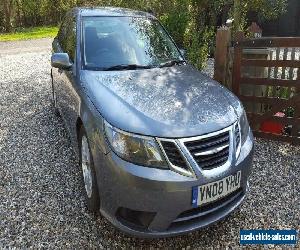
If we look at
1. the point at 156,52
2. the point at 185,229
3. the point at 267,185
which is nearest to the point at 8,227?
the point at 185,229

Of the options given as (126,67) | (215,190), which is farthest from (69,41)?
(215,190)

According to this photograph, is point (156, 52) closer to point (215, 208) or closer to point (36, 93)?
point (215, 208)

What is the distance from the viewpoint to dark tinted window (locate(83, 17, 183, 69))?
13.1ft

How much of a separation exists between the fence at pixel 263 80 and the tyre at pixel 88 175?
2554 mm

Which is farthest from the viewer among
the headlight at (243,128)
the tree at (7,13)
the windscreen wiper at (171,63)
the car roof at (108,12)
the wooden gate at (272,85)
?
the tree at (7,13)

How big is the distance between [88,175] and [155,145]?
96 cm

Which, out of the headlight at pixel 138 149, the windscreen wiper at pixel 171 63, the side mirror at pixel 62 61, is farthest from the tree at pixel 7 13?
the headlight at pixel 138 149

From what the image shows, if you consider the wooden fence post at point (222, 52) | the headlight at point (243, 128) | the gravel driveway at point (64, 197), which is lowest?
the gravel driveway at point (64, 197)

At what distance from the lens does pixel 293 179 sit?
421 cm

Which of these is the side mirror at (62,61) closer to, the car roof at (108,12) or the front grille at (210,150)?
the car roof at (108,12)

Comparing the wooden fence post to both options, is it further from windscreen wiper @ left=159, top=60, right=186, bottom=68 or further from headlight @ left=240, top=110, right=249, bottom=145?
headlight @ left=240, top=110, right=249, bottom=145

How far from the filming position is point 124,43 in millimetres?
4203

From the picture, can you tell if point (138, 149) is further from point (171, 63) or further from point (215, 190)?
point (171, 63)

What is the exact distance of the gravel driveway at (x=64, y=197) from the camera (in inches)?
126
